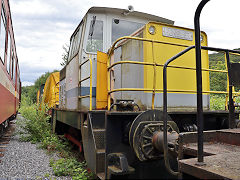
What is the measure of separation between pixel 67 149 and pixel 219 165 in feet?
15.9

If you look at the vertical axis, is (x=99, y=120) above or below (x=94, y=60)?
below

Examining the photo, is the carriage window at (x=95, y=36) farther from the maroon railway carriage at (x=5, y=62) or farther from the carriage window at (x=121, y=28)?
the maroon railway carriage at (x=5, y=62)

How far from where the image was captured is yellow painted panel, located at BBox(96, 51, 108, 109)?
3.78 meters

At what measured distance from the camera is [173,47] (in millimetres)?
3621

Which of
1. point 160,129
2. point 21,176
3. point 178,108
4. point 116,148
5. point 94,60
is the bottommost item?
point 21,176

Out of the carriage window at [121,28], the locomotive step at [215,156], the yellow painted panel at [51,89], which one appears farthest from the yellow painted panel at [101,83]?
the yellow painted panel at [51,89]

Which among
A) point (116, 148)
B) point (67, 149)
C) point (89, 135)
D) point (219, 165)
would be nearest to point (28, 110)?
point (67, 149)

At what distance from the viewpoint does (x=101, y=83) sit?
377cm

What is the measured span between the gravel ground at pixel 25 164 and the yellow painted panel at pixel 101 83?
1352 mm

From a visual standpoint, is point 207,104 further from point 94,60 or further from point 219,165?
point 219,165

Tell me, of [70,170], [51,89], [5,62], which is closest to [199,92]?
[70,170]

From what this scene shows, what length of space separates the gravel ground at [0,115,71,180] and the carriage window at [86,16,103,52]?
238 centimetres

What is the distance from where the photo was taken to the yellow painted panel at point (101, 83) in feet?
12.4

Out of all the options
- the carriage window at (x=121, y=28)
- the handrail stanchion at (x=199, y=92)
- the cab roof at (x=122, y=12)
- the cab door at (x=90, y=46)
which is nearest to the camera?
the handrail stanchion at (x=199, y=92)
